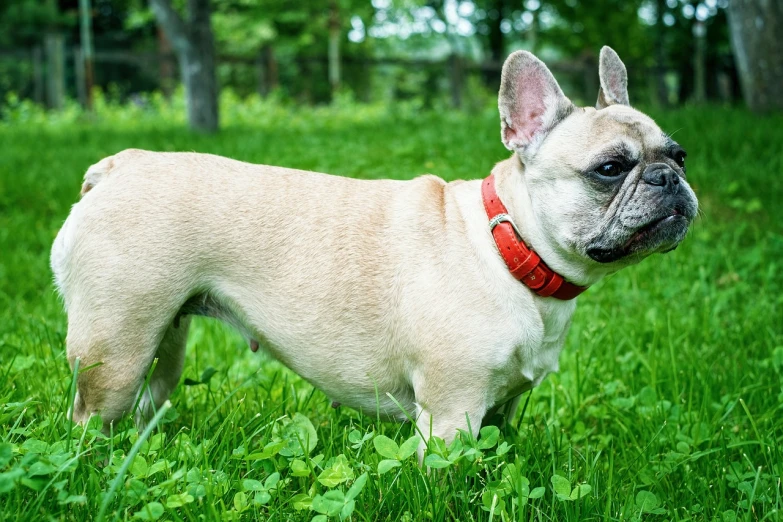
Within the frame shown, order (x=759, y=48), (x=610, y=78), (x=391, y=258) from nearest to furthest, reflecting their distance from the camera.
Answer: (x=391, y=258)
(x=610, y=78)
(x=759, y=48)

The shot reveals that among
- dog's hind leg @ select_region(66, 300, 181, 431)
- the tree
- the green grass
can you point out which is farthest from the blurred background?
dog's hind leg @ select_region(66, 300, 181, 431)

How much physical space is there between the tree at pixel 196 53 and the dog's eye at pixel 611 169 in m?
Result: 10.2

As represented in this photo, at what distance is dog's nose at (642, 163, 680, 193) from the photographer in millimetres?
2676

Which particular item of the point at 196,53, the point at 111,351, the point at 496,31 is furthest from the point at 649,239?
the point at 496,31

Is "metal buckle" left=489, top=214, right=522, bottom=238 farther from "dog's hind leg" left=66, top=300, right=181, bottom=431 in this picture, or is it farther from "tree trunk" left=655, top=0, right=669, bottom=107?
"tree trunk" left=655, top=0, right=669, bottom=107

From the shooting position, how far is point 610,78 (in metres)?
3.25

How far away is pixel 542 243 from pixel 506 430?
2.58ft

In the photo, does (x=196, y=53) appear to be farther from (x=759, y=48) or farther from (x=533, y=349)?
(x=533, y=349)

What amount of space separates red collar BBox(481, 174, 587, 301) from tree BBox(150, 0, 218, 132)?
10.1 m

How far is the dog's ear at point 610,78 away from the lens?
10.5ft

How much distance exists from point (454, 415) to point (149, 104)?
65.3 ft

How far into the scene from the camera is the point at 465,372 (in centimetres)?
261

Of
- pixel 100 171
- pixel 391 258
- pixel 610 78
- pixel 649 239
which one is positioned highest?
pixel 610 78

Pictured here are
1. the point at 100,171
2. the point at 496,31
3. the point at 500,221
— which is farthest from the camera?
the point at 496,31
